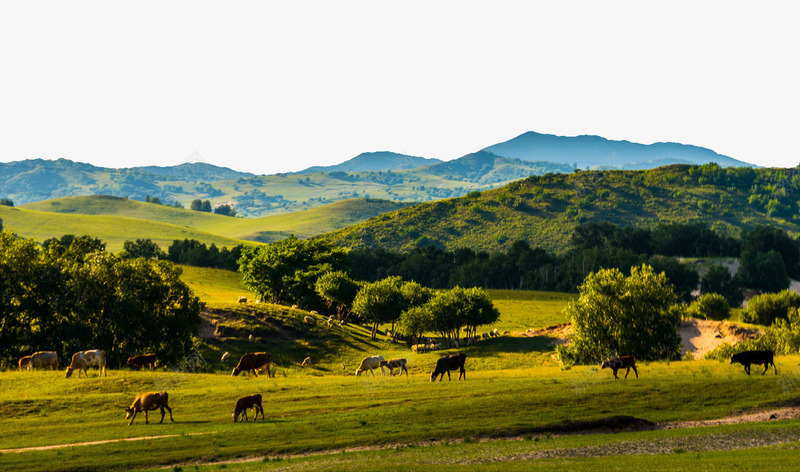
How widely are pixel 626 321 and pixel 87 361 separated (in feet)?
156

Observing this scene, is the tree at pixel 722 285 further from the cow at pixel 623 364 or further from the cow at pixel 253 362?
the cow at pixel 253 362

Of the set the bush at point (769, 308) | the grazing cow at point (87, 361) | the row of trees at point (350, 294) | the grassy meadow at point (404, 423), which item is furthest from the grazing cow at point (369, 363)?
the bush at point (769, 308)

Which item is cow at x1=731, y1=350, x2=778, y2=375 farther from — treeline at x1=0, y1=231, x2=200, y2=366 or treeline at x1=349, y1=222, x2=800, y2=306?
treeline at x1=349, y1=222, x2=800, y2=306

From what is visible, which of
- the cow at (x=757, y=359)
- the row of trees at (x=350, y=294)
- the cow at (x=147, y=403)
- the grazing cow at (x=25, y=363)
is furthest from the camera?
the row of trees at (x=350, y=294)

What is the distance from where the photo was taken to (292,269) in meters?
108

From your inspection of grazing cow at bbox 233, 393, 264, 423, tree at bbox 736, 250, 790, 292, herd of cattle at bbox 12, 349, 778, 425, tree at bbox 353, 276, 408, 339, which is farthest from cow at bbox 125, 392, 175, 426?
tree at bbox 736, 250, 790, 292

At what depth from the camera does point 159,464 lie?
84.9ft

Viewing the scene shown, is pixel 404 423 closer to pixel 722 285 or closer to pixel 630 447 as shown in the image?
pixel 630 447

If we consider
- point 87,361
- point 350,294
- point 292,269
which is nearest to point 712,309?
point 350,294

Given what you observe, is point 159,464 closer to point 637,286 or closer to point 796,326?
point 637,286

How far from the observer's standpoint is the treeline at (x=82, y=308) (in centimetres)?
5466

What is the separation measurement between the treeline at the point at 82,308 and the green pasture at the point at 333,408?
1199 cm

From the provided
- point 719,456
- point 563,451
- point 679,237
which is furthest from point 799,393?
point 679,237

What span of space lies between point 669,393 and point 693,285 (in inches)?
4991
